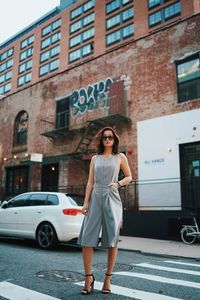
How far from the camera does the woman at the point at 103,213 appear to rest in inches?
141

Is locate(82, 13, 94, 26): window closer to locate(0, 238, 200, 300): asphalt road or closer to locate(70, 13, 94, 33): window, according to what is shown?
locate(70, 13, 94, 33): window

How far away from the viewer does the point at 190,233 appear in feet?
32.4

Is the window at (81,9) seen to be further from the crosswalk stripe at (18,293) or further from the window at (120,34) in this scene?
the crosswalk stripe at (18,293)

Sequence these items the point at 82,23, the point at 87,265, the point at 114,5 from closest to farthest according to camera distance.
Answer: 1. the point at 87,265
2. the point at 114,5
3. the point at 82,23

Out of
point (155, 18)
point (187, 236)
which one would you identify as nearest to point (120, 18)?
point (155, 18)

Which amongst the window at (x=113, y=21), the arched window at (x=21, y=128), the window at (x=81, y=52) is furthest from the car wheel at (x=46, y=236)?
the window at (x=81, y=52)

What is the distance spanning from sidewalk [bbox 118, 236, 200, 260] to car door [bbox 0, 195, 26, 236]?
3329 millimetres

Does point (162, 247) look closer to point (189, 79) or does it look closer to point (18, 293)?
point (18, 293)

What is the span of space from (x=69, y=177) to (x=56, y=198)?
849 centimetres

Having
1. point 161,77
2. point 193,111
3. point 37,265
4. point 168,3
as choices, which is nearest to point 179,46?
point 161,77

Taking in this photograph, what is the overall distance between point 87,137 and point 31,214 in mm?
8186

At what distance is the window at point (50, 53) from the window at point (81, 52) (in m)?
4.34

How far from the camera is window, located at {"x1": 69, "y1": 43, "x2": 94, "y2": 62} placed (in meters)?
54.4

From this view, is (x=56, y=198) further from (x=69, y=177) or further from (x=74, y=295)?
(x=69, y=177)
